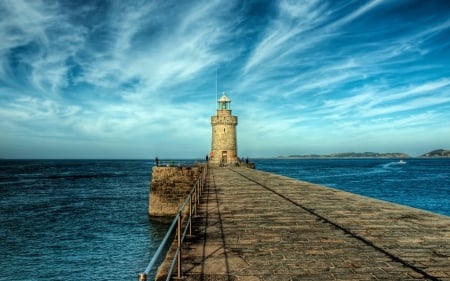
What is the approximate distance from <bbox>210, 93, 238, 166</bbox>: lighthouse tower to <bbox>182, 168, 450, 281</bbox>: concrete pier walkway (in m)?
31.5

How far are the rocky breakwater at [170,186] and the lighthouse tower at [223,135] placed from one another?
44.8ft

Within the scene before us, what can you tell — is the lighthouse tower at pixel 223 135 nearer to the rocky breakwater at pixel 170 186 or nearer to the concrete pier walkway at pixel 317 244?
the rocky breakwater at pixel 170 186

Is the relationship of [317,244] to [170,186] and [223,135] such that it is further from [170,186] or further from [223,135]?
[223,135]

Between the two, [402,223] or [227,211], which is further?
[227,211]

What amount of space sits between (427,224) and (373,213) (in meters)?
1.50

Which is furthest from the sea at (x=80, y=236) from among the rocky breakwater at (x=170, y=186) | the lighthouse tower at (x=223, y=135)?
the lighthouse tower at (x=223, y=135)

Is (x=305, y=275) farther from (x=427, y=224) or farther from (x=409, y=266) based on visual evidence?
(x=427, y=224)

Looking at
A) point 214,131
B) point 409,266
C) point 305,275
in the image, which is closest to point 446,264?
point 409,266

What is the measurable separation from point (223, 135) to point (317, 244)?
35513 millimetres

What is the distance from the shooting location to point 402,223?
25.3 feet

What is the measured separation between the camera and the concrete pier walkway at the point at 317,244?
4559mm

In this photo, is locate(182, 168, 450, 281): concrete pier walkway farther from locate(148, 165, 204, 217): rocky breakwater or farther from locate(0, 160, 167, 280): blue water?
locate(148, 165, 204, 217): rocky breakwater

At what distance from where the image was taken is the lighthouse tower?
134 ft

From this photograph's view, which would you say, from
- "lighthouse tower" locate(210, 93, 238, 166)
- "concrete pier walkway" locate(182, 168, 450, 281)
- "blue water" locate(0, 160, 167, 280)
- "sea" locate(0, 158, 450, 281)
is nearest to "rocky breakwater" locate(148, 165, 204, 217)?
"sea" locate(0, 158, 450, 281)
